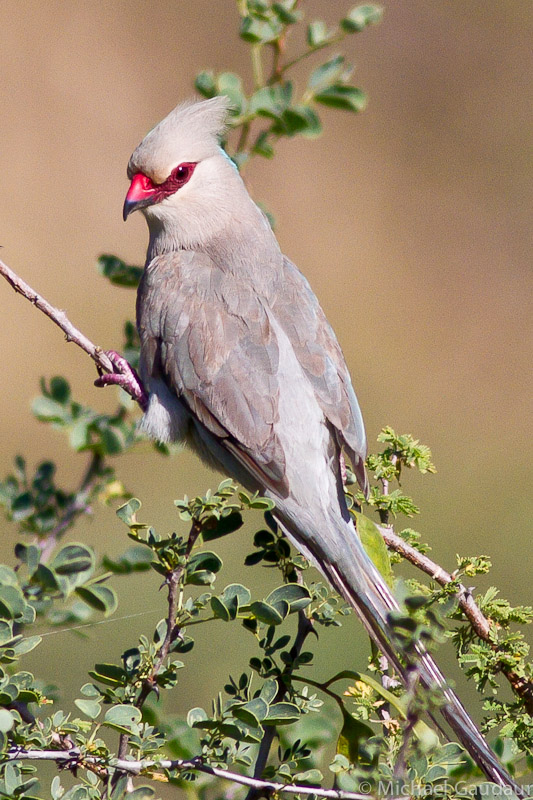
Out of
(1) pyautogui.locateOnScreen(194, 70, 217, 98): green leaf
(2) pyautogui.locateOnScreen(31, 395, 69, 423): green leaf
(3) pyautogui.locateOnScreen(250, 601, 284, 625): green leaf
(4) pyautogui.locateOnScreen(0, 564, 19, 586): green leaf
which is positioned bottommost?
(4) pyautogui.locateOnScreen(0, 564, 19, 586): green leaf

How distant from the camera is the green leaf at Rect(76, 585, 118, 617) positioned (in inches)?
55.4

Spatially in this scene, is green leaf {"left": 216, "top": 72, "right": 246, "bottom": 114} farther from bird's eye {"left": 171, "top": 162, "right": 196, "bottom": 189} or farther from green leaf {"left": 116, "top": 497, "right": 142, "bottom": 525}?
green leaf {"left": 116, "top": 497, "right": 142, "bottom": 525}

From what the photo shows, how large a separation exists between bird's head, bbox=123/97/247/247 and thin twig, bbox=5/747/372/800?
2.10 m

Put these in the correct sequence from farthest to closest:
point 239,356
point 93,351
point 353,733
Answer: point 239,356
point 93,351
point 353,733

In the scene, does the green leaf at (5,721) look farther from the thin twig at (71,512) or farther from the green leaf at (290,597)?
the green leaf at (290,597)

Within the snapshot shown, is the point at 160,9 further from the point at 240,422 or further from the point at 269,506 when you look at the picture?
the point at 269,506

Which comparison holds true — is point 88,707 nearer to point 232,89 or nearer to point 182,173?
point 232,89

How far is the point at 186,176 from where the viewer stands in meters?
3.38

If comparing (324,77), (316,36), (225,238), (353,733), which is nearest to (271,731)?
(353,733)

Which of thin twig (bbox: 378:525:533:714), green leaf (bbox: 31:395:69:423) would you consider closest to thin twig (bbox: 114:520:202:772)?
green leaf (bbox: 31:395:69:423)

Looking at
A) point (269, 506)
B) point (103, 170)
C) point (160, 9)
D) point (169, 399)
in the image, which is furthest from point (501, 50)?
point (269, 506)

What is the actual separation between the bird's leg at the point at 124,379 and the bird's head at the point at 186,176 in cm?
58

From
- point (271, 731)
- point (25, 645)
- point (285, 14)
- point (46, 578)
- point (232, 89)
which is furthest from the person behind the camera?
point (232, 89)

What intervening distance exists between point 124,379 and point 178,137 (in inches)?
36.6
